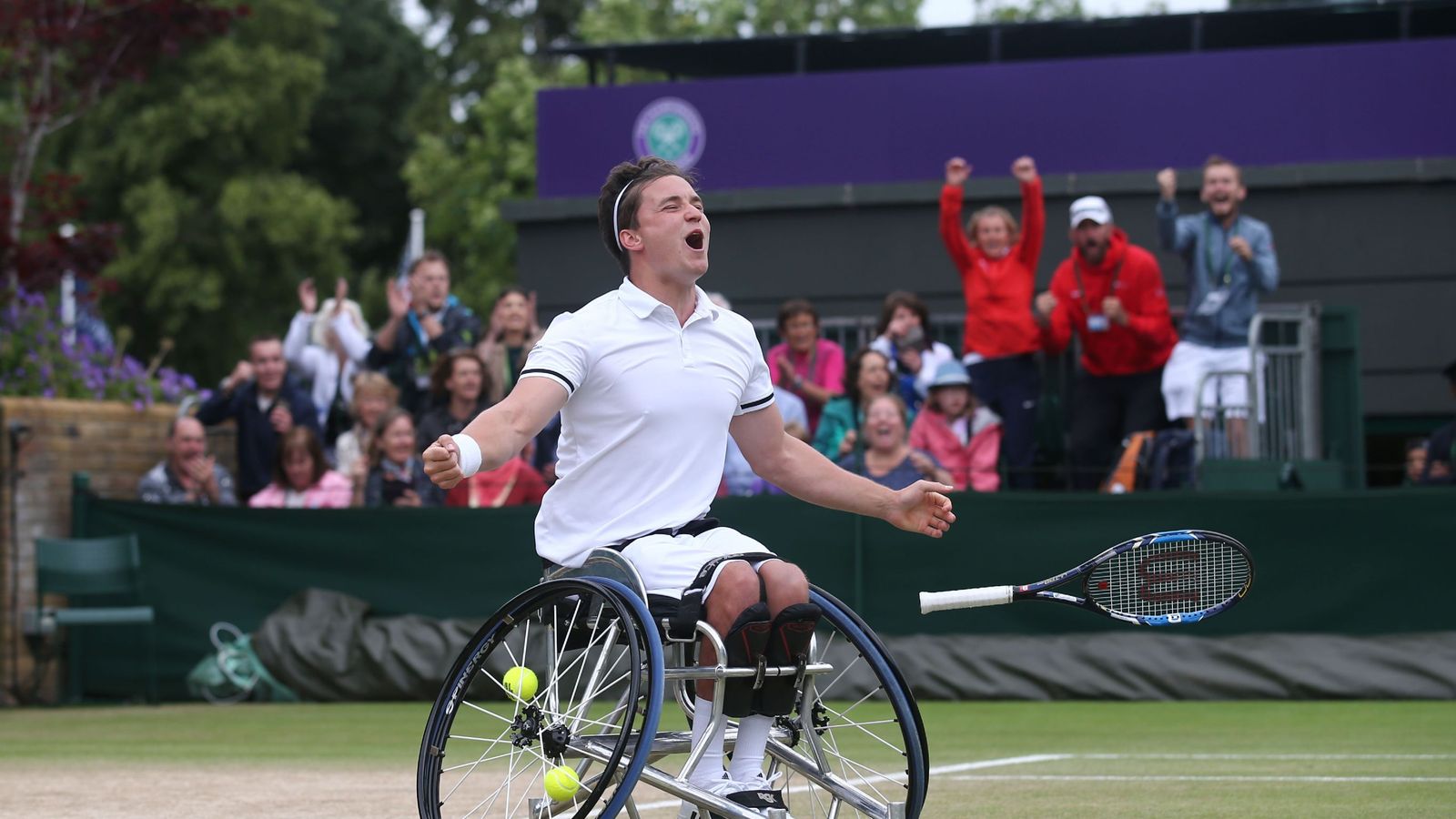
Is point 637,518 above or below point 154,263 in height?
below

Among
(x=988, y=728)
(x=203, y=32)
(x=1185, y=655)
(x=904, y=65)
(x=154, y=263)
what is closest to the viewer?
(x=988, y=728)

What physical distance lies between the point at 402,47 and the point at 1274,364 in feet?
125

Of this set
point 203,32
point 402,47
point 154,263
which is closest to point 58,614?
point 203,32

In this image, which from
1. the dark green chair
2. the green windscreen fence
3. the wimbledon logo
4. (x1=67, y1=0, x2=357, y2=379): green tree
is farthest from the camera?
(x1=67, y1=0, x2=357, y2=379): green tree

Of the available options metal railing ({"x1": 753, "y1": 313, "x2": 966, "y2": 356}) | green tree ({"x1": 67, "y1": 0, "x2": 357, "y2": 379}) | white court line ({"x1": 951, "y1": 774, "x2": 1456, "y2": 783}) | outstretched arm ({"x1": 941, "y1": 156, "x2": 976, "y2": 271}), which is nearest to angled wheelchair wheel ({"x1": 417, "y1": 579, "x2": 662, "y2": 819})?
white court line ({"x1": 951, "y1": 774, "x2": 1456, "y2": 783})

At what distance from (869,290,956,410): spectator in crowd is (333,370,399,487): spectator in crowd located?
310 centimetres

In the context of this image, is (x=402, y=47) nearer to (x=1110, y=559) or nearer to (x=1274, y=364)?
(x=1274, y=364)

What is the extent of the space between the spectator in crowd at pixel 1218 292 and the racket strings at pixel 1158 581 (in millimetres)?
6906

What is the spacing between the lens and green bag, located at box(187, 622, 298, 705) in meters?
13.1

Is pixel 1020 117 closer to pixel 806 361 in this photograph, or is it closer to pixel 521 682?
pixel 806 361

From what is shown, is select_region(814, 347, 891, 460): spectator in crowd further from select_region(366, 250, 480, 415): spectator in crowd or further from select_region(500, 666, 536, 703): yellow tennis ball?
select_region(500, 666, 536, 703): yellow tennis ball

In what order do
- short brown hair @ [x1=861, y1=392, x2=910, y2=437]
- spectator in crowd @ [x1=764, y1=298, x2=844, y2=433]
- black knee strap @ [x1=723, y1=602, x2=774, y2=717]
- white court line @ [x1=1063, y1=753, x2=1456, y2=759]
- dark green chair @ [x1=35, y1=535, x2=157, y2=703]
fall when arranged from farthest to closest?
dark green chair @ [x1=35, y1=535, x2=157, y2=703] → spectator in crowd @ [x1=764, y1=298, x2=844, y2=433] → short brown hair @ [x1=861, y1=392, x2=910, y2=437] → white court line @ [x1=1063, y1=753, x2=1456, y2=759] → black knee strap @ [x1=723, y1=602, x2=774, y2=717]

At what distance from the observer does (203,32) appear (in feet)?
52.4

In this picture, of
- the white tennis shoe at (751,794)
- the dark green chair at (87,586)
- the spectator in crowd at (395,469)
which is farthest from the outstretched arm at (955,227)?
the white tennis shoe at (751,794)
